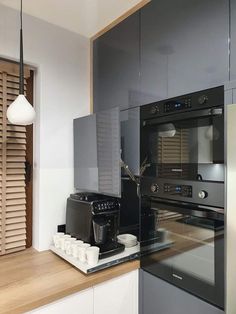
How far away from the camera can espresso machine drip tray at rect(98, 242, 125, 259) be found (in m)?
1.37

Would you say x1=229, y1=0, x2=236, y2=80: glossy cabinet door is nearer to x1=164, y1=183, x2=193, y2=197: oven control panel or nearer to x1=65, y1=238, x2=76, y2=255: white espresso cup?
x1=164, y1=183, x2=193, y2=197: oven control panel

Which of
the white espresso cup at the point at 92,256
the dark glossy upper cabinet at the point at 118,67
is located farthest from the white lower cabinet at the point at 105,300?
the dark glossy upper cabinet at the point at 118,67

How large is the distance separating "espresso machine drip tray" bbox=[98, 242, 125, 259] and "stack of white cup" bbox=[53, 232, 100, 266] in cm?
6

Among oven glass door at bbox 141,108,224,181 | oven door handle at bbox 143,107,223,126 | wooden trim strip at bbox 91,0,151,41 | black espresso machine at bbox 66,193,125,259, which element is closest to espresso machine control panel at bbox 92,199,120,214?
black espresso machine at bbox 66,193,125,259

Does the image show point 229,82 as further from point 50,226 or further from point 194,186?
point 50,226

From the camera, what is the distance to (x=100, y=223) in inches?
55.8

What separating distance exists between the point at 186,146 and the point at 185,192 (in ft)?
0.70

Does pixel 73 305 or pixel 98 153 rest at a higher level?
pixel 98 153

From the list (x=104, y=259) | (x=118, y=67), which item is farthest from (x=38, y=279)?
(x=118, y=67)

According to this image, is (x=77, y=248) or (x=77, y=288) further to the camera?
(x=77, y=248)

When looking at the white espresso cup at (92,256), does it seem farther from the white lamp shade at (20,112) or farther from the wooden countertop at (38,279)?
the white lamp shade at (20,112)

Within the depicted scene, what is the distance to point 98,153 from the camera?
1.51 meters

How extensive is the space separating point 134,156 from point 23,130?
2.45ft

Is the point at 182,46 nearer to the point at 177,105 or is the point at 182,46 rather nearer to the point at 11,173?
the point at 177,105
